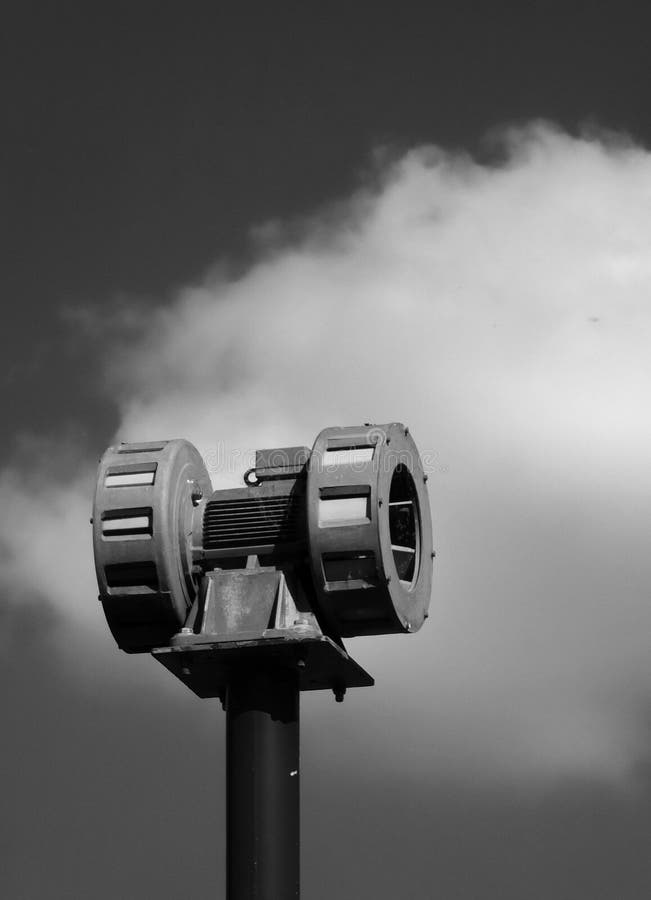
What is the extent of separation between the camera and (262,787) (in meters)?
18.2

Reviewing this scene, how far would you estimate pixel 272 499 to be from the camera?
19016 millimetres

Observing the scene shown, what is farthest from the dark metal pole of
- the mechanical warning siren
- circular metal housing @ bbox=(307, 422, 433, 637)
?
circular metal housing @ bbox=(307, 422, 433, 637)

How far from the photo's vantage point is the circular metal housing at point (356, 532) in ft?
58.7

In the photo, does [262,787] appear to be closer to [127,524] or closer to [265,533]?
[265,533]

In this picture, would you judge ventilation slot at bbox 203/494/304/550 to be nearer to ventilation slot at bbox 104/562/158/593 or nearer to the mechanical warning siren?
the mechanical warning siren

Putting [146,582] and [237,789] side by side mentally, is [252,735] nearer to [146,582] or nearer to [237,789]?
[237,789]

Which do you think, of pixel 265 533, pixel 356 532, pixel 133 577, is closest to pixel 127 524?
pixel 133 577

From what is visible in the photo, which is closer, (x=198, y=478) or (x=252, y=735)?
(x=252, y=735)

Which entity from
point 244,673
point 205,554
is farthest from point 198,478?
point 244,673

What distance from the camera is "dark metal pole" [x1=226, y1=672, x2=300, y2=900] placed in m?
17.9

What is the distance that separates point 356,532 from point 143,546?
8.59 feet

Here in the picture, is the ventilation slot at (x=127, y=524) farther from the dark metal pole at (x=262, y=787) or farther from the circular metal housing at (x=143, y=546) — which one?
the dark metal pole at (x=262, y=787)

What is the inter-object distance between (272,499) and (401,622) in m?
2.20

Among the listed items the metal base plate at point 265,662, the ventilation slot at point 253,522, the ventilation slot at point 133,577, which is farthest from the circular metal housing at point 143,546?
the metal base plate at point 265,662
